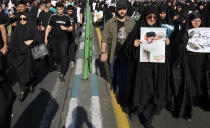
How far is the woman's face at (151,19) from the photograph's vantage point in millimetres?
4320

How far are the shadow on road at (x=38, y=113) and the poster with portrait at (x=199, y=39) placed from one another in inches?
105

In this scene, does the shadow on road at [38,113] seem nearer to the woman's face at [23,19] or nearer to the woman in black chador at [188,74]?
the woman's face at [23,19]

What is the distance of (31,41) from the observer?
595 centimetres

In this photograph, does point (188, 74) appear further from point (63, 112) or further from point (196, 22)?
point (63, 112)

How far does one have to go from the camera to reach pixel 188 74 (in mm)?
4906

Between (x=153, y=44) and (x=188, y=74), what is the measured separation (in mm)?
1061

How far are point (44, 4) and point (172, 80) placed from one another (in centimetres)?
537

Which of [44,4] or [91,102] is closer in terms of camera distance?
[91,102]

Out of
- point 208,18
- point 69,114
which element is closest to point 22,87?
point 69,114

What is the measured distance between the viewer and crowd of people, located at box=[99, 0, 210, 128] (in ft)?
14.5

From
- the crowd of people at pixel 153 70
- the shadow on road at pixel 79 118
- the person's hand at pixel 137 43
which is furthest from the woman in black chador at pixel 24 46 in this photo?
the person's hand at pixel 137 43

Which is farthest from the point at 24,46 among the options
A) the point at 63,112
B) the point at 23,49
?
the point at 63,112

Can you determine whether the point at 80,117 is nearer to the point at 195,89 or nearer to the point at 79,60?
the point at 195,89

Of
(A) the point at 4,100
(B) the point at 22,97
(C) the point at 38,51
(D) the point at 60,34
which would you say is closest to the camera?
(A) the point at 4,100
